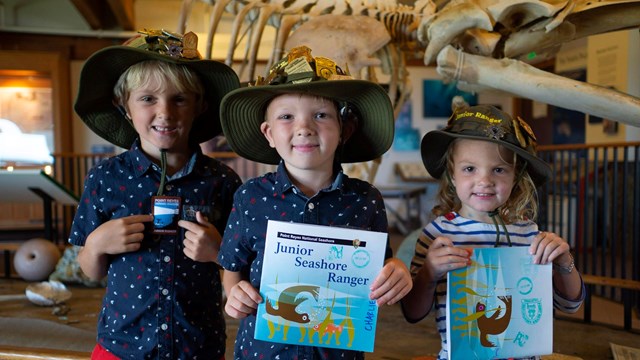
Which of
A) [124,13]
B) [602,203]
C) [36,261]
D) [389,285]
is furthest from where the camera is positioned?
[124,13]

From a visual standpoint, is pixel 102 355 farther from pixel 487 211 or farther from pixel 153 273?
pixel 487 211

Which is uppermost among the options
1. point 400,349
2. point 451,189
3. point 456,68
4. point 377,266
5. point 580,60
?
point 580,60

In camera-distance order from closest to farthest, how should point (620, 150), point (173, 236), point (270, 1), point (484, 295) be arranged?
1. point (484, 295)
2. point (173, 236)
3. point (270, 1)
4. point (620, 150)

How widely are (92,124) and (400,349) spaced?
2291 millimetres

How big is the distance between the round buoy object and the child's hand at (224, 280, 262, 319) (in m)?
4.25

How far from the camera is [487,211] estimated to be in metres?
1.46

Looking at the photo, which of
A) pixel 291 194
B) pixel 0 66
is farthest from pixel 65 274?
pixel 291 194

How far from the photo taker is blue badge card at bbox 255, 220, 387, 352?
1.20m

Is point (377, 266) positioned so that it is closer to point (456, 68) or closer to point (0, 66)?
point (456, 68)

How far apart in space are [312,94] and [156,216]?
1.91 ft

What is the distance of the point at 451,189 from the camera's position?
161cm

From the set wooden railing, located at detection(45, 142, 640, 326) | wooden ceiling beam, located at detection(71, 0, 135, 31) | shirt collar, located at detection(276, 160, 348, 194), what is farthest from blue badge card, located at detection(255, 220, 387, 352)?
wooden ceiling beam, located at detection(71, 0, 135, 31)

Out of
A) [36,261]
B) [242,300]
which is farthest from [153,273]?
[36,261]

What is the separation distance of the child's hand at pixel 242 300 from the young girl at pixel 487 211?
1.52ft
